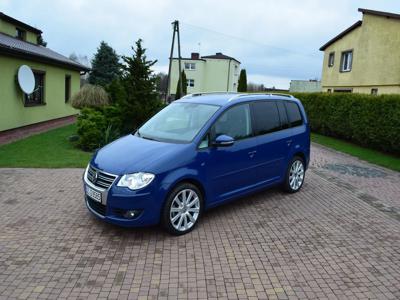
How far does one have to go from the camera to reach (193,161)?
4.96 metres

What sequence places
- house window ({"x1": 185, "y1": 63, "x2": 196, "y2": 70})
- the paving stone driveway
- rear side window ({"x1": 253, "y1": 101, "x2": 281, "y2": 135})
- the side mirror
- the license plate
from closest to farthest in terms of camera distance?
the paving stone driveway → the license plate → the side mirror → rear side window ({"x1": 253, "y1": 101, "x2": 281, "y2": 135}) → house window ({"x1": 185, "y1": 63, "x2": 196, "y2": 70})

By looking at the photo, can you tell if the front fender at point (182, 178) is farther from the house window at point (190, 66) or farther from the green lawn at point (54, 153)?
the house window at point (190, 66)

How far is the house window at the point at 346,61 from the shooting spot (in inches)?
979

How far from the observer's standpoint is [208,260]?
4.27 meters

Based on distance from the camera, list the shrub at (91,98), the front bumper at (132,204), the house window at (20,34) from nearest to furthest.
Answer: the front bumper at (132,204), the shrub at (91,98), the house window at (20,34)

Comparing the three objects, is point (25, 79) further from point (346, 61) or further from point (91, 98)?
point (346, 61)

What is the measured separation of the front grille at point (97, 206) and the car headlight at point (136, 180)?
0.49 meters

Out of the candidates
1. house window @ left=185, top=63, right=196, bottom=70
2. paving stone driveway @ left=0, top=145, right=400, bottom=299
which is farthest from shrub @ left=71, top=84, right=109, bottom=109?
house window @ left=185, top=63, right=196, bottom=70

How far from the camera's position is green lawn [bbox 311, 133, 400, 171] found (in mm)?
10672

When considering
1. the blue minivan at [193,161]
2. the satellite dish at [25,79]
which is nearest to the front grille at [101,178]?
the blue minivan at [193,161]

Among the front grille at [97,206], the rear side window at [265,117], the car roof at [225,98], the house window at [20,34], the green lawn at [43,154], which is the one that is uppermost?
the house window at [20,34]

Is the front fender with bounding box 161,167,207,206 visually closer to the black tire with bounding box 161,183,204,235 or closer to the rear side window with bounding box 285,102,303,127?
the black tire with bounding box 161,183,204,235

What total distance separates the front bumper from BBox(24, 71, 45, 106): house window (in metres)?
12.6

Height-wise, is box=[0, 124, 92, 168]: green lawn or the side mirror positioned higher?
the side mirror
